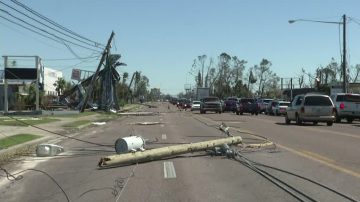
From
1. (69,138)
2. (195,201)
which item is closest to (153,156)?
(195,201)

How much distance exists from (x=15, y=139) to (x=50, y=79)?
85065 mm

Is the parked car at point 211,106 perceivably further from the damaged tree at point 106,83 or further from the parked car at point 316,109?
the parked car at point 316,109

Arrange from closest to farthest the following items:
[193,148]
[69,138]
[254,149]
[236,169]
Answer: [236,169], [193,148], [254,149], [69,138]

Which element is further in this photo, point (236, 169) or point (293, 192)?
point (236, 169)

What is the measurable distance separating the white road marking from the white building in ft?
286

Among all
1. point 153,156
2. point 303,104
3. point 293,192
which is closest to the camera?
point 293,192

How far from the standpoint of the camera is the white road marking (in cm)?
1250

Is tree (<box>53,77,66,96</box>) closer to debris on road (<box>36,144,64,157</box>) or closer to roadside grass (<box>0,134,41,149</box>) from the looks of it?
roadside grass (<box>0,134,41,149</box>)

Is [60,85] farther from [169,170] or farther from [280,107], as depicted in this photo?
[169,170]

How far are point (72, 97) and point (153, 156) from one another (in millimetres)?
67043

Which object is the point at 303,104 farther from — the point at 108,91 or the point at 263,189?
the point at 108,91

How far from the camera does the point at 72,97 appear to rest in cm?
8050

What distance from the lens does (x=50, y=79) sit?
4163 inches

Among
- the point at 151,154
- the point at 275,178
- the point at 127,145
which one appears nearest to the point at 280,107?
the point at 127,145
